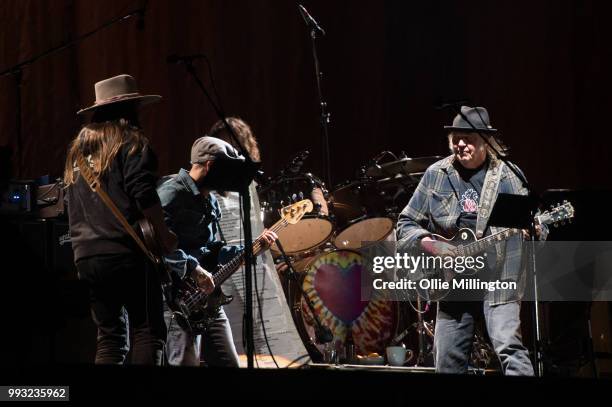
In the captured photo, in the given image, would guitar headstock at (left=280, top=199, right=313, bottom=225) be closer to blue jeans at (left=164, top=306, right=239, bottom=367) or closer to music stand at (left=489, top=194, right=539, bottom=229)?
blue jeans at (left=164, top=306, right=239, bottom=367)

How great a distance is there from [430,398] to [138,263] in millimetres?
2499

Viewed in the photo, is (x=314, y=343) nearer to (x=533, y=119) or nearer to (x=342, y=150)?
(x=342, y=150)

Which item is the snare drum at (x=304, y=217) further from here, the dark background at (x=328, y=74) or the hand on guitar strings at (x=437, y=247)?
the hand on guitar strings at (x=437, y=247)

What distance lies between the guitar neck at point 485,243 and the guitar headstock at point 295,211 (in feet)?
5.12

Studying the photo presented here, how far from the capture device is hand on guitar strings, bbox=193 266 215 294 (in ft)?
18.5

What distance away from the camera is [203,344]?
582 centimetres

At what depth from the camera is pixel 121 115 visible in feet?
16.6

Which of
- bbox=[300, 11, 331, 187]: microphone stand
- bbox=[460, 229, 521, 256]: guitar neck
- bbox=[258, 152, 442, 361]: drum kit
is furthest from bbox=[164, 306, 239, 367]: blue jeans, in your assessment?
bbox=[300, 11, 331, 187]: microphone stand

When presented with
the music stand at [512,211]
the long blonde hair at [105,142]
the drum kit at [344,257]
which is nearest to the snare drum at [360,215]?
the drum kit at [344,257]

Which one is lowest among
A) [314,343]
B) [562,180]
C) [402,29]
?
[314,343]

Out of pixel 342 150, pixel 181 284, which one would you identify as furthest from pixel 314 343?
pixel 181 284

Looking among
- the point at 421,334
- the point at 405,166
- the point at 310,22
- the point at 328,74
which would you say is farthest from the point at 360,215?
the point at 310,22

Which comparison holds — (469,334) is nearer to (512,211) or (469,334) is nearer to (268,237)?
(512,211)

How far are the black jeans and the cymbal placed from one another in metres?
3.25
